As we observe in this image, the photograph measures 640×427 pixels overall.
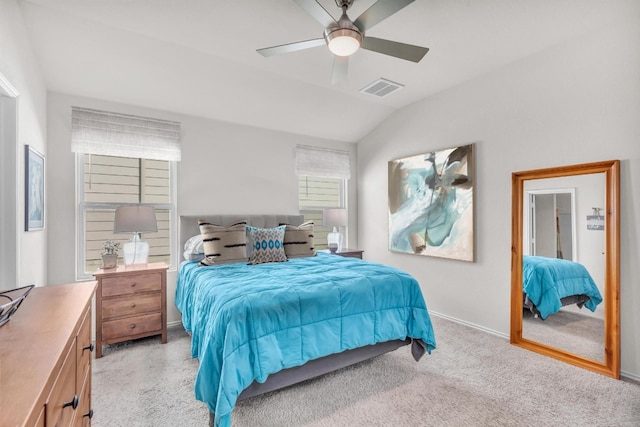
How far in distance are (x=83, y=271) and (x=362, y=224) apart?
367 cm

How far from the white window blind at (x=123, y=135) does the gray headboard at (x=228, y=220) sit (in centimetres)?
73

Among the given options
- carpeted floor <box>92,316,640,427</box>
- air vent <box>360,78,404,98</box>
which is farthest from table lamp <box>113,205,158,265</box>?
air vent <box>360,78,404,98</box>

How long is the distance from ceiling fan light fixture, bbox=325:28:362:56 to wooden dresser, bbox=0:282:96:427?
1.97 meters

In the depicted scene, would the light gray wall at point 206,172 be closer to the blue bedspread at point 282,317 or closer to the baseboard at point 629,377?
the blue bedspread at point 282,317

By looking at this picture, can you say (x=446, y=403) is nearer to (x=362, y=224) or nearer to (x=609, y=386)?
(x=609, y=386)

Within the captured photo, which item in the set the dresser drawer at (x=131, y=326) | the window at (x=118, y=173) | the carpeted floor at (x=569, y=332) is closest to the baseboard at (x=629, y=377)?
the carpeted floor at (x=569, y=332)

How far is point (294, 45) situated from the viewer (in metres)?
2.11

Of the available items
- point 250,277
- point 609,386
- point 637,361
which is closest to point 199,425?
point 250,277

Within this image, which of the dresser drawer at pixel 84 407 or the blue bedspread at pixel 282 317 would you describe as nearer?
the dresser drawer at pixel 84 407

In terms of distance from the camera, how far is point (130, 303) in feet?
9.59

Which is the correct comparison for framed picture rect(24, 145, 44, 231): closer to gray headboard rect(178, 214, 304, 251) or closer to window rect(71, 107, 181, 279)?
window rect(71, 107, 181, 279)

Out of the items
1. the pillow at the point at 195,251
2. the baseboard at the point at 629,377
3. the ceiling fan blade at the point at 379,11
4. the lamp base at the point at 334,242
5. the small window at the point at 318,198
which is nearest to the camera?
the ceiling fan blade at the point at 379,11

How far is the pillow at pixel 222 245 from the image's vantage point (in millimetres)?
3105

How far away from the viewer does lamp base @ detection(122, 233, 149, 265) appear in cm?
320
